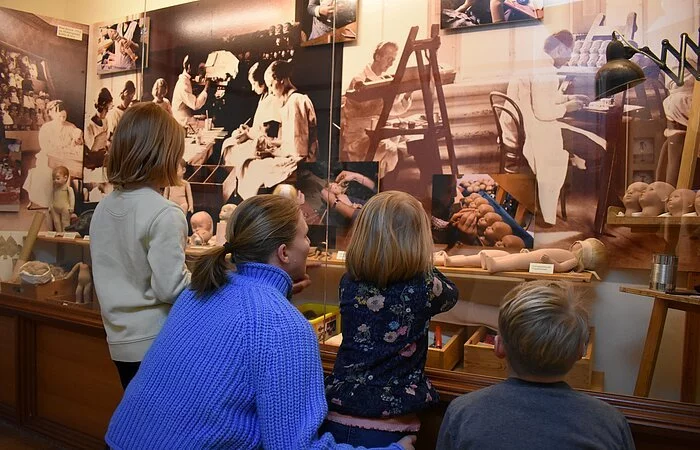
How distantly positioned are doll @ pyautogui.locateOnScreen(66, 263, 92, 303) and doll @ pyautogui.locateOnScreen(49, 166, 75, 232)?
369 mm

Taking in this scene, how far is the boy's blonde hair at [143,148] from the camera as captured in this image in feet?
6.05

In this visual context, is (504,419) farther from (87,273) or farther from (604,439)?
(87,273)

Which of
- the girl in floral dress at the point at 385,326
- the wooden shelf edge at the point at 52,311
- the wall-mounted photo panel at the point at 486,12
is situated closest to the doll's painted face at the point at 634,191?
the wall-mounted photo panel at the point at 486,12

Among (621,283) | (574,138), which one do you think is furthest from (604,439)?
(574,138)

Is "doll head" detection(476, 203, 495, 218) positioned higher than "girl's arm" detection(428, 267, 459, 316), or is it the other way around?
"doll head" detection(476, 203, 495, 218)

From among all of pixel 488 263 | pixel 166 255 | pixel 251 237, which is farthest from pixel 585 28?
pixel 166 255

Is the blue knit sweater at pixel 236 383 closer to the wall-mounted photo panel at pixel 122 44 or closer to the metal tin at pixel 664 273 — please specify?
the metal tin at pixel 664 273

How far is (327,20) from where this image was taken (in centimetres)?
301

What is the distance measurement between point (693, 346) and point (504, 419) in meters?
1.19

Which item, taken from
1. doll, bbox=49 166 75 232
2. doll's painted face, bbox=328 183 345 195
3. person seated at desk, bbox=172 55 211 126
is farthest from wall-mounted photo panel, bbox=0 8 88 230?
doll's painted face, bbox=328 183 345 195

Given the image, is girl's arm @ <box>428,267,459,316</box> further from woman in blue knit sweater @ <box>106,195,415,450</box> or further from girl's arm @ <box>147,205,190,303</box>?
→ girl's arm @ <box>147,205,190,303</box>

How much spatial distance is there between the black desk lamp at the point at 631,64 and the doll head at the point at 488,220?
711 millimetres

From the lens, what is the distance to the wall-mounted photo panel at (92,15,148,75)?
3.53 meters

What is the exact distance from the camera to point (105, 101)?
11.9 ft
